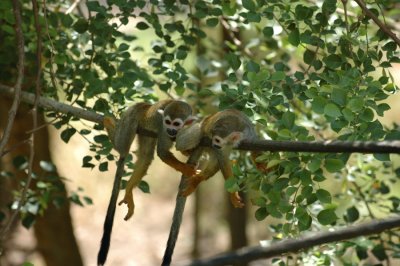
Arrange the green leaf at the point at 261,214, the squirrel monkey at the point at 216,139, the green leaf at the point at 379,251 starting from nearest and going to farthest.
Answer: the green leaf at the point at 261,214, the squirrel monkey at the point at 216,139, the green leaf at the point at 379,251

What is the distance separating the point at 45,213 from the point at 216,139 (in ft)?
9.81

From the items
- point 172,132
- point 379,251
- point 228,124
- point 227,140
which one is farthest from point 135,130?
point 379,251

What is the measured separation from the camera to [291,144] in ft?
5.74

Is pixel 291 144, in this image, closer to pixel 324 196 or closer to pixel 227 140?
A: pixel 324 196

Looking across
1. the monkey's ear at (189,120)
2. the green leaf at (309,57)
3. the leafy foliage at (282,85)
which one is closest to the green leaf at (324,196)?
the leafy foliage at (282,85)

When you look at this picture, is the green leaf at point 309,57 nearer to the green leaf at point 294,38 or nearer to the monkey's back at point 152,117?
the green leaf at point 294,38

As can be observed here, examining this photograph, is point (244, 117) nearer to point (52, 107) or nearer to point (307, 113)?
point (52, 107)

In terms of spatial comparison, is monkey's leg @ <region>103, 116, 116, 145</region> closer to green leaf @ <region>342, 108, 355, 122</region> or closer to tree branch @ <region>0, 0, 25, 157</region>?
tree branch @ <region>0, 0, 25, 157</region>

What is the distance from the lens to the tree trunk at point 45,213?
502cm

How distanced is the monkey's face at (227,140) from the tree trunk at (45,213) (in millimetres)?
2689

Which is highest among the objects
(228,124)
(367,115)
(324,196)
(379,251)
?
(228,124)

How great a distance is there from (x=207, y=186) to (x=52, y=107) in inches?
166

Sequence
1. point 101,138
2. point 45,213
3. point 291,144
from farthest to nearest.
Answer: point 45,213, point 101,138, point 291,144

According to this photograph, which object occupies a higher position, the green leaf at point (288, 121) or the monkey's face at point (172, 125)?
the monkey's face at point (172, 125)
